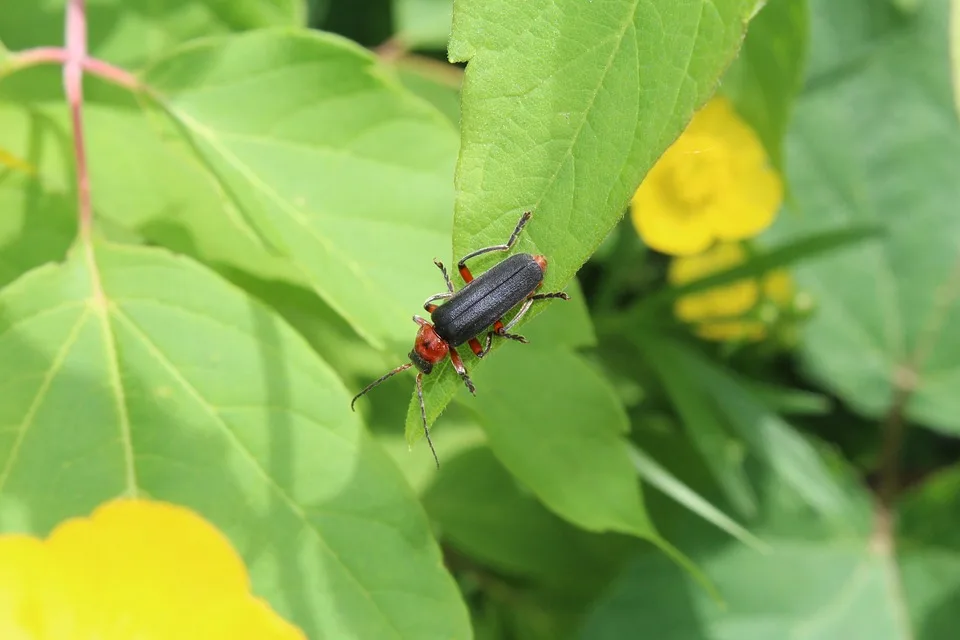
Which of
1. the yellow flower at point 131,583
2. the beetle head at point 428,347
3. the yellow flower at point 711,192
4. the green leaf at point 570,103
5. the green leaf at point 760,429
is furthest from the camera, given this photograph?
the yellow flower at point 711,192

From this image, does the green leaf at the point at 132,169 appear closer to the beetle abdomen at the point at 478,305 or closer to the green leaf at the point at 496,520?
the beetle abdomen at the point at 478,305

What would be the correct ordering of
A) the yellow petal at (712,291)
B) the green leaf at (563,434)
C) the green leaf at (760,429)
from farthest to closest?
the yellow petal at (712,291)
the green leaf at (760,429)
the green leaf at (563,434)

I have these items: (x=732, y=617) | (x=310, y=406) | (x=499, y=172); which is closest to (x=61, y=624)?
(x=310, y=406)

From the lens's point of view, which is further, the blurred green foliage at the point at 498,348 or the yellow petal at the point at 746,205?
the yellow petal at the point at 746,205

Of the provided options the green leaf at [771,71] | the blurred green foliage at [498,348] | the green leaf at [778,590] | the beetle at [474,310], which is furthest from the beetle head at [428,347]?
the green leaf at [778,590]

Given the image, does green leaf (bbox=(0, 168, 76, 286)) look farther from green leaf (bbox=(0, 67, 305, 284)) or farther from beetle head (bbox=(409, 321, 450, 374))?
beetle head (bbox=(409, 321, 450, 374))

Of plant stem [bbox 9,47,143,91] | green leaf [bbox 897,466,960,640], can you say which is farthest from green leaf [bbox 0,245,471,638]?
green leaf [bbox 897,466,960,640]

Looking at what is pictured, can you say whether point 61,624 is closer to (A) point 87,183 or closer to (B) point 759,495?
(A) point 87,183
